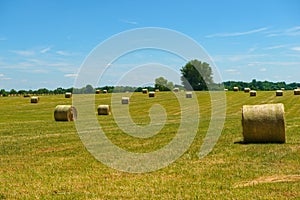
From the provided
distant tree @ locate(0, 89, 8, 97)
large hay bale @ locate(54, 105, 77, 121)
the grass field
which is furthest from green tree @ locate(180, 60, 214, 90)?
the grass field

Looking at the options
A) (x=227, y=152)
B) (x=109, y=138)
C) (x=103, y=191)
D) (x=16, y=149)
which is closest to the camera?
(x=103, y=191)

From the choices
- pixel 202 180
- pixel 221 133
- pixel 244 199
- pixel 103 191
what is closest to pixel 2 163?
pixel 103 191

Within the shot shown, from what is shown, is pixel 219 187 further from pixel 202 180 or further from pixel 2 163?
pixel 2 163

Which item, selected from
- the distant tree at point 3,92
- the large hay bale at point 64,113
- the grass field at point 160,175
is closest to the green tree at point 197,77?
the distant tree at point 3,92

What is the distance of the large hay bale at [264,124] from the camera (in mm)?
15367

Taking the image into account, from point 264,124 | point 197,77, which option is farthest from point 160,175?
point 197,77

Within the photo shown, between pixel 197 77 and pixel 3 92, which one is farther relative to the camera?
pixel 197 77

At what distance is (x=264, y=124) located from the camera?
1544cm

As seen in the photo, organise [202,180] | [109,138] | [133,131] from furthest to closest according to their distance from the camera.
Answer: [133,131] < [109,138] < [202,180]

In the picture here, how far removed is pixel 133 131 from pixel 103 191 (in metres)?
12.3

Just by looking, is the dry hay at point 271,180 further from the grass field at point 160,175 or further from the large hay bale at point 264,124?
the large hay bale at point 264,124

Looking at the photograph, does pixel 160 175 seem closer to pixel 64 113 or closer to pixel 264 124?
pixel 264 124

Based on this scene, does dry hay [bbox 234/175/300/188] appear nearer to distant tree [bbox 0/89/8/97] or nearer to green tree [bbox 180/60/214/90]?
green tree [bbox 180/60/214/90]

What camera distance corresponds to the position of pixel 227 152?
14.0 metres
